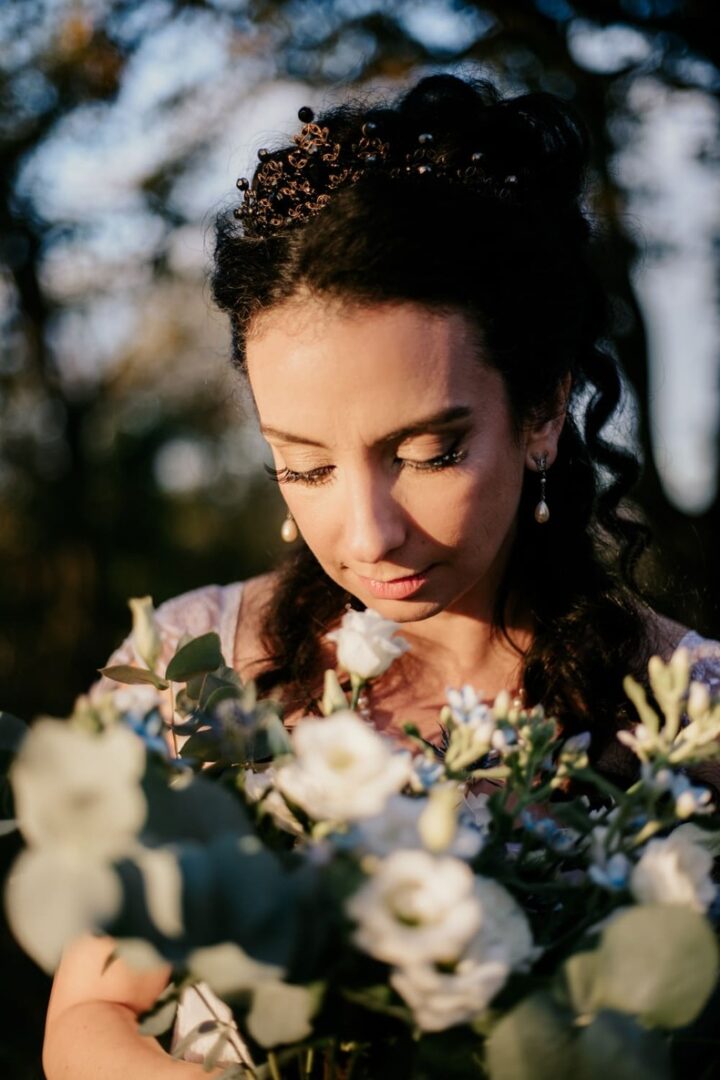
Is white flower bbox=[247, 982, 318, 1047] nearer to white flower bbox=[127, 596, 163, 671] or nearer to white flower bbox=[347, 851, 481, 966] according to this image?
white flower bbox=[347, 851, 481, 966]

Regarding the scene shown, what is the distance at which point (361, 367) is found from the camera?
3.86ft

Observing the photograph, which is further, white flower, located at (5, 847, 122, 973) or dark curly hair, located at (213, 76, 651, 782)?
dark curly hair, located at (213, 76, 651, 782)

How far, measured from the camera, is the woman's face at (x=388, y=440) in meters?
1.18

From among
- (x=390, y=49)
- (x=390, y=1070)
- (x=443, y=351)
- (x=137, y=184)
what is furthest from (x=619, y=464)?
(x=137, y=184)

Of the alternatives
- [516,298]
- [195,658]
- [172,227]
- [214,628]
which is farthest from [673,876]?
[172,227]

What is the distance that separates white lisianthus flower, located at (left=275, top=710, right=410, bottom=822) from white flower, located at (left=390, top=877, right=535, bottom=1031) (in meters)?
0.08

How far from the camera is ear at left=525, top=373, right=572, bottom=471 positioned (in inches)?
59.4

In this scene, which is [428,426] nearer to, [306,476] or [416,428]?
[416,428]

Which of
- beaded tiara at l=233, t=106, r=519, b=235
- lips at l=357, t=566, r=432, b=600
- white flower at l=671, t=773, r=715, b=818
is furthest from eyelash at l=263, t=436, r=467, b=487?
white flower at l=671, t=773, r=715, b=818

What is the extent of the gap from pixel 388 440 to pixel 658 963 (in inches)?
29.3

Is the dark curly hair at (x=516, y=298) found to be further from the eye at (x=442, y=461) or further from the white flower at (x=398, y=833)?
the white flower at (x=398, y=833)

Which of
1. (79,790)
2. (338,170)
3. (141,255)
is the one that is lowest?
(141,255)

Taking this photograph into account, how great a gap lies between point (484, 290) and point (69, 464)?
3672 millimetres

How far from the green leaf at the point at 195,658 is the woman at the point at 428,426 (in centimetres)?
45
